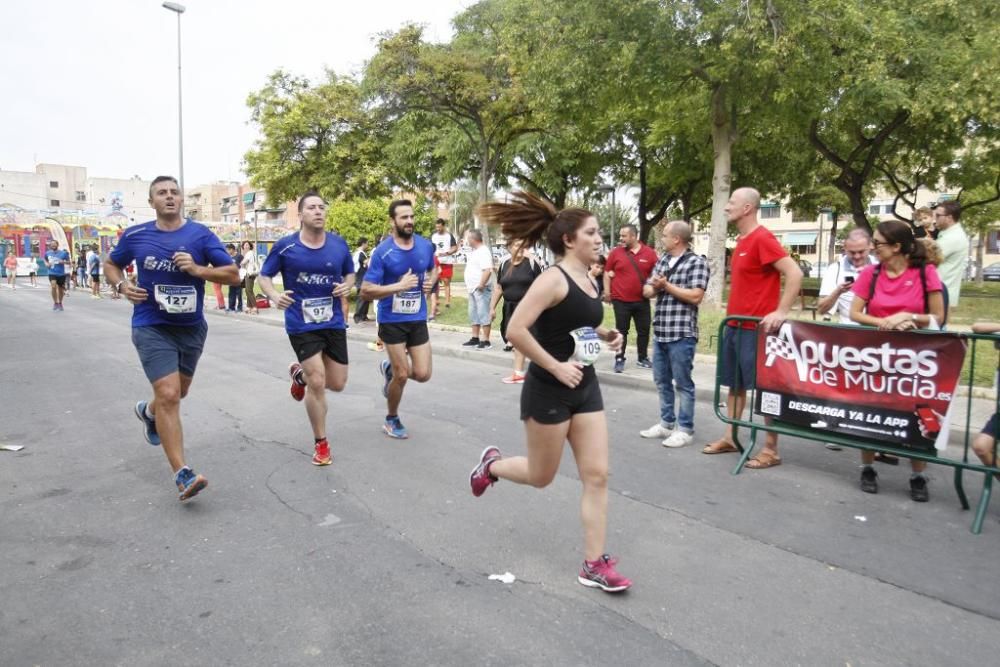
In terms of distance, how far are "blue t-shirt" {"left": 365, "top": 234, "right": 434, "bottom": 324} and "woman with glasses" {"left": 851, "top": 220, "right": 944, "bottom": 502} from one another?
3.53 m

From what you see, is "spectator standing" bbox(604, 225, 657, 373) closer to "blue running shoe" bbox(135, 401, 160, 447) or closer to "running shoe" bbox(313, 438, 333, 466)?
"running shoe" bbox(313, 438, 333, 466)

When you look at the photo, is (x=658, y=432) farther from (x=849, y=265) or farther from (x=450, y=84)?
(x=450, y=84)

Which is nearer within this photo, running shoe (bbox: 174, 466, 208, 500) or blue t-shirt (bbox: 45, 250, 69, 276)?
running shoe (bbox: 174, 466, 208, 500)

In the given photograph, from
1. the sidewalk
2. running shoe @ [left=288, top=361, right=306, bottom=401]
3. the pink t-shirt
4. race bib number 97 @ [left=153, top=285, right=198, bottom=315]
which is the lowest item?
the sidewalk

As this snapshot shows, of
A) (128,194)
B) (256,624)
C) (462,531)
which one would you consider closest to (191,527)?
(256,624)

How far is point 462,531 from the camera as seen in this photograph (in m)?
4.09

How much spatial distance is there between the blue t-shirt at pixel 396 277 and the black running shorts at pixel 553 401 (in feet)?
9.04

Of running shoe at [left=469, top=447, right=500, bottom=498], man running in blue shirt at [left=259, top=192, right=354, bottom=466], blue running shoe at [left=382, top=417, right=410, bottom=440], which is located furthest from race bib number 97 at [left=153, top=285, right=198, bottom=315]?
running shoe at [left=469, top=447, right=500, bottom=498]

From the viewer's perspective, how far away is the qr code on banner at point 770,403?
5.33 meters

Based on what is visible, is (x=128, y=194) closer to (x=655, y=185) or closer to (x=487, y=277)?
(x=655, y=185)

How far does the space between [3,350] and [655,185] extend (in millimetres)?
25255

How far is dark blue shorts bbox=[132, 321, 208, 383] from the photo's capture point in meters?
4.52

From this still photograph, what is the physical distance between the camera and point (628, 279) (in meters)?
9.16

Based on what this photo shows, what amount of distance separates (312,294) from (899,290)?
428 cm
